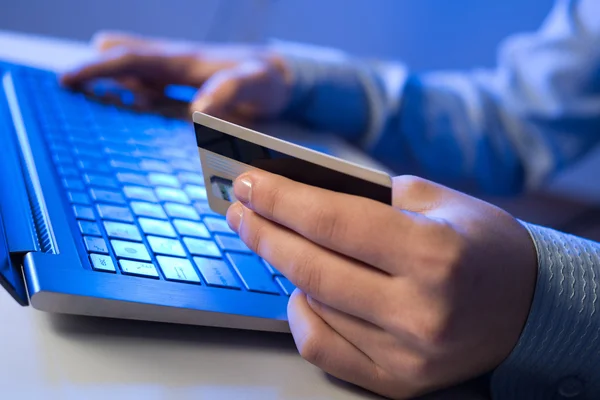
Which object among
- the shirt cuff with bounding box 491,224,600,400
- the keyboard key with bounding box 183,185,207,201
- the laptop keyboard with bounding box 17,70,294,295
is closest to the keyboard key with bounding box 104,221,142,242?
the laptop keyboard with bounding box 17,70,294,295

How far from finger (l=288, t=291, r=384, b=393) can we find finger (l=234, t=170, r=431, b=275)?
0.05m

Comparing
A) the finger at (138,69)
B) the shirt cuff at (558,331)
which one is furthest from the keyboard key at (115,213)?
the finger at (138,69)

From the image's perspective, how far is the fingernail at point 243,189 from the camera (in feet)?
1.06

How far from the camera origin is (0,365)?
0.28 metres

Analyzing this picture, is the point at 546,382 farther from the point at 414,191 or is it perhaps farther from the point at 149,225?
the point at 149,225

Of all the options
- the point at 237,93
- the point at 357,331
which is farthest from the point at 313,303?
the point at 237,93

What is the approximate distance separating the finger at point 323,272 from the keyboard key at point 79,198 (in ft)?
0.48

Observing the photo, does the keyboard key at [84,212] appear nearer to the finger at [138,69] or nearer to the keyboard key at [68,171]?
the keyboard key at [68,171]

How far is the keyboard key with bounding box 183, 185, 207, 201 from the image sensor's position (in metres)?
0.50

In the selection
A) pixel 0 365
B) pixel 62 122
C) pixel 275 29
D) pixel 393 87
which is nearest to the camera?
pixel 0 365

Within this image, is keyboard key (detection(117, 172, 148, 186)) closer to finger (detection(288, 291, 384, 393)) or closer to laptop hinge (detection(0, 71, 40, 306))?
laptop hinge (detection(0, 71, 40, 306))

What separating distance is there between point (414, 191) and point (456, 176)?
0.55 metres

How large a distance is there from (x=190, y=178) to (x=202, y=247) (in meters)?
0.15

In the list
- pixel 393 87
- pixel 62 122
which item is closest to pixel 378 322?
pixel 62 122
